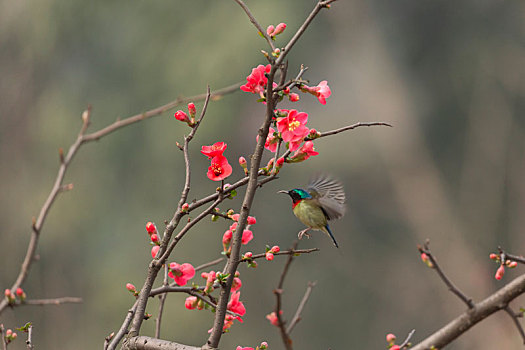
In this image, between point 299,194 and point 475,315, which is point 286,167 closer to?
point 299,194

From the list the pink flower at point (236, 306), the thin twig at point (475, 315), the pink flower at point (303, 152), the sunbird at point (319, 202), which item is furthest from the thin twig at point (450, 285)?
the sunbird at point (319, 202)

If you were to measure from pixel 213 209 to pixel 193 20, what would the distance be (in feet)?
36.2

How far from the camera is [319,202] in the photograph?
1.52m

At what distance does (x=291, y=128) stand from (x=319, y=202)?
39 centimetres

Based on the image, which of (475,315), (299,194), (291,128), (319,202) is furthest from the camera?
(299,194)

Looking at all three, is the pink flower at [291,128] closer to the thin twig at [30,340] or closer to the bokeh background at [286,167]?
the thin twig at [30,340]

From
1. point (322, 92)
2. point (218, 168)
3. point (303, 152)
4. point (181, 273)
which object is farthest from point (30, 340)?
point (322, 92)

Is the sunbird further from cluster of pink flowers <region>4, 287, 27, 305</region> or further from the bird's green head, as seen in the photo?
cluster of pink flowers <region>4, 287, 27, 305</region>

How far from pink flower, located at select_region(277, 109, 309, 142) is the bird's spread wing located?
0.38 m

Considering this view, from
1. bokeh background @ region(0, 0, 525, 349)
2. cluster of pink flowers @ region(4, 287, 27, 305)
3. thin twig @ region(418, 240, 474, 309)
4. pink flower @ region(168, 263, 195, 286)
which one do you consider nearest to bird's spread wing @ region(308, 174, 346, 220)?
pink flower @ region(168, 263, 195, 286)

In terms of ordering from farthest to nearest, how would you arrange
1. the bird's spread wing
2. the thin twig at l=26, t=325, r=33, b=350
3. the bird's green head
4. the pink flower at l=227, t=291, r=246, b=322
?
the bird's green head
the bird's spread wing
the pink flower at l=227, t=291, r=246, b=322
the thin twig at l=26, t=325, r=33, b=350

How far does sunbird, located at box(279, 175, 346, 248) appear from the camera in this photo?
5.00 ft

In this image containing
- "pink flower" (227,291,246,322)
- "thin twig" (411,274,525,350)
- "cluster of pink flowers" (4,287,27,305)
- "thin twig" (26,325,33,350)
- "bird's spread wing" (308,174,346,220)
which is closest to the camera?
"cluster of pink flowers" (4,287,27,305)

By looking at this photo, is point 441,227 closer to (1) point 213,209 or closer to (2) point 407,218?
(2) point 407,218
